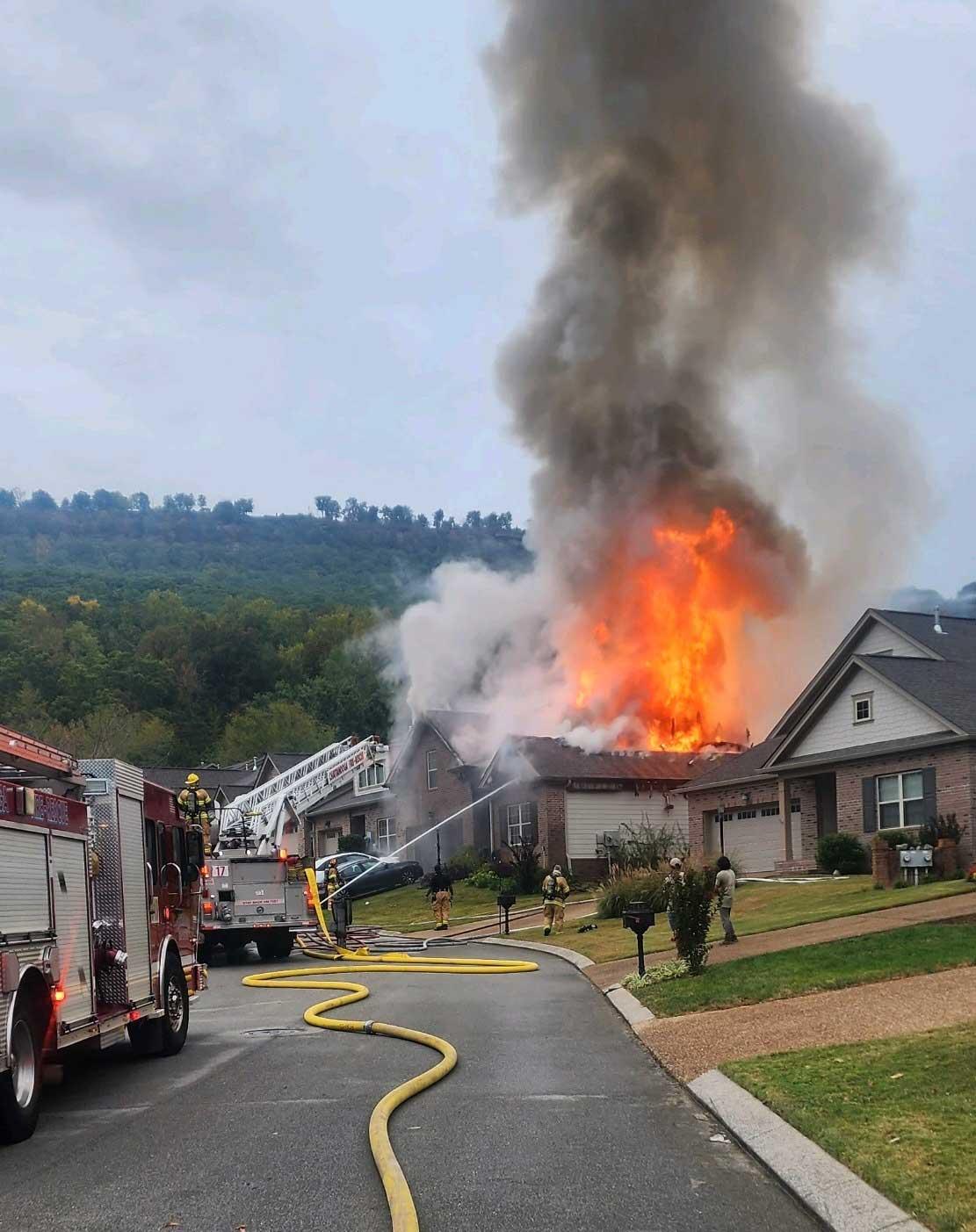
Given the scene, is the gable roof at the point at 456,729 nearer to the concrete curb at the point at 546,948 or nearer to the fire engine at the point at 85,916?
the concrete curb at the point at 546,948

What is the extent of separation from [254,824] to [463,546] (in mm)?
60689

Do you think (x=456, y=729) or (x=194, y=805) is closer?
(x=194, y=805)

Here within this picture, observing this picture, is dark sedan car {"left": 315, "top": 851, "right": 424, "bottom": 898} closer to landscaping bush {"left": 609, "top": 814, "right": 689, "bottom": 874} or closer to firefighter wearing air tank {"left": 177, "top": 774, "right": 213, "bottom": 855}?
landscaping bush {"left": 609, "top": 814, "right": 689, "bottom": 874}

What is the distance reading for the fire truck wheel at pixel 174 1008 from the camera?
12.0 metres

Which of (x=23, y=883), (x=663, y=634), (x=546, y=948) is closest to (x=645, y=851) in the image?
(x=663, y=634)

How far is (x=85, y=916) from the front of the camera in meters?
10.2

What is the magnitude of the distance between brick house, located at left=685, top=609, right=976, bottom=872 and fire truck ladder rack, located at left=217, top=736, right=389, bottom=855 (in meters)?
13.6

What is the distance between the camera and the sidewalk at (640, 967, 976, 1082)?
10.1m

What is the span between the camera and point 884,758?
93.9ft

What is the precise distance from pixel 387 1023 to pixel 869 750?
18.1m

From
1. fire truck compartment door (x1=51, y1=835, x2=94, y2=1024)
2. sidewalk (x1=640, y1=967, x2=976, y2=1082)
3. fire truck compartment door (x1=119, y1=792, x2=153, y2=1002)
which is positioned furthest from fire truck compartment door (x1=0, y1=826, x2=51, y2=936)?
sidewalk (x1=640, y1=967, x2=976, y2=1082)

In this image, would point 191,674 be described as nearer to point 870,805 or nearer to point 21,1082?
point 870,805

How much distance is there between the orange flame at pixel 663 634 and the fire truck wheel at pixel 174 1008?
27.4 metres

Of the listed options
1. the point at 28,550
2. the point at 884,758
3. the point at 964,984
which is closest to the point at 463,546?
the point at 28,550
